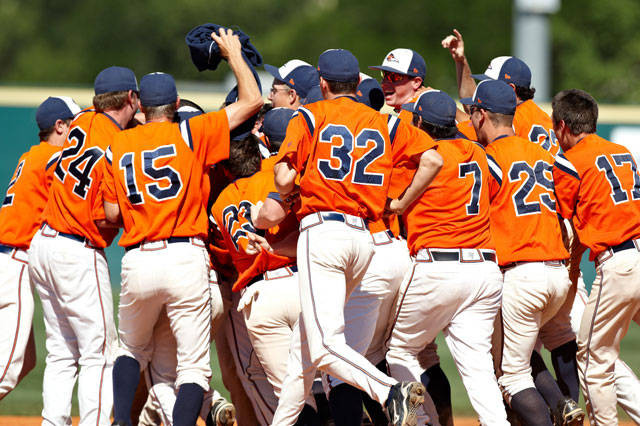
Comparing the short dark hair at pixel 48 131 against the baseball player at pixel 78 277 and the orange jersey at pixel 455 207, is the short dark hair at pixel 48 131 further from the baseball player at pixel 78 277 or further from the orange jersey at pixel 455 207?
Result: the orange jersey at pixel 455 207

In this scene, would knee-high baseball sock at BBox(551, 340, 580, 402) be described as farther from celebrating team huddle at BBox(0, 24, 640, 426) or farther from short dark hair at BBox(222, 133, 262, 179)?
short dark hair at BBox(222, 133, 262, 179)

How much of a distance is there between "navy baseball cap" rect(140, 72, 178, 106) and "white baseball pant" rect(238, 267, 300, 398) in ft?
4.01

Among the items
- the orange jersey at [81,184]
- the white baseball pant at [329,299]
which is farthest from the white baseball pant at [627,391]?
the orange jersey at [81,184]

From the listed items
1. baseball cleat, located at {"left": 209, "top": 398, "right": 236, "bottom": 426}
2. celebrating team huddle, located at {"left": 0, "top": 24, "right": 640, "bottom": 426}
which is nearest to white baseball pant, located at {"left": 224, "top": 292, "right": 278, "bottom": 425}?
celebrating team huddle, located at {"left": 0, "top": 24, "right": 640, "bottom": 426}

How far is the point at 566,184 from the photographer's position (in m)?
6.11

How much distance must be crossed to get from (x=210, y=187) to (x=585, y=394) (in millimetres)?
2680

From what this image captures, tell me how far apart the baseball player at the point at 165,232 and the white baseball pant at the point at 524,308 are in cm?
180

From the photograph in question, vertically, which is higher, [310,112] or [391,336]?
[310,112]

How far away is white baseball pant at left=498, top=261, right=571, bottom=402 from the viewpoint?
19.4 ft

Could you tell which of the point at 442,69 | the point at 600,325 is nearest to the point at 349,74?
the point at 600,325

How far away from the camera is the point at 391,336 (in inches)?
238

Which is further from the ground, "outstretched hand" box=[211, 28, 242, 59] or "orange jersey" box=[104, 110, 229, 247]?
"outstretched hand" box=[211, 28, 242, 59]

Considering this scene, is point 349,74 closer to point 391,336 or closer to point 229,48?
point 229,48

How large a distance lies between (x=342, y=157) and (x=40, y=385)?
4504mm
